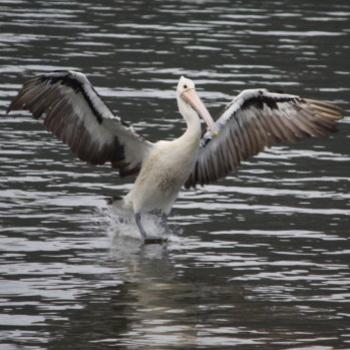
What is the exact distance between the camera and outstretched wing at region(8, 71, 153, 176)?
13.6 m

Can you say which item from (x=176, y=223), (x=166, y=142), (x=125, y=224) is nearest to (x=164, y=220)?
(x=176, y=223)

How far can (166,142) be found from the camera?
14.2 m

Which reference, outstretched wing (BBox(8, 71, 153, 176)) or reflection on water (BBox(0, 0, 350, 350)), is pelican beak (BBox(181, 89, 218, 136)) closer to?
outstretched wing (BBox(8, 71, 153, 176))

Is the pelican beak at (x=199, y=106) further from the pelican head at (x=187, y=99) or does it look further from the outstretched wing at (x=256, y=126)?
the outstretched wing at (x=256, y=126)

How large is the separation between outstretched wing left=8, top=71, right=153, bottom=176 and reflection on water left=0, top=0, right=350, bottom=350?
1.99 ft

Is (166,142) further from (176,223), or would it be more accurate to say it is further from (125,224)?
(125,224)

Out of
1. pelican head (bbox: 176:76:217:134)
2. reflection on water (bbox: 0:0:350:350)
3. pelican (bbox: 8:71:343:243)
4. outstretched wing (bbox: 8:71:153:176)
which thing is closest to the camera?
reflection on water (bbox: 0:0:350:350)

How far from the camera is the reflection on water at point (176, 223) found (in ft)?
35.1

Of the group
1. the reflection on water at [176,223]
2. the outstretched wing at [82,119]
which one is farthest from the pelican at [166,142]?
the reflection on water at [176,223]

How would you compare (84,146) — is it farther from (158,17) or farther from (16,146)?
(158,17)

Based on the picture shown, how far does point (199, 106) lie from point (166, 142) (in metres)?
0.61

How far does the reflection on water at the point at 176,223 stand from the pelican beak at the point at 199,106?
97 centimetres

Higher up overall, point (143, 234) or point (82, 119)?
point (82, 119)

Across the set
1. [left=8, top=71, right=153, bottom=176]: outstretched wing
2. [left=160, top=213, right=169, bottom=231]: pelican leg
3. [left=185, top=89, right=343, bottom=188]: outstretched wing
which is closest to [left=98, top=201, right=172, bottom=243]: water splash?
[left=160, top=213, right=169, bottom=231]: pelican leg
